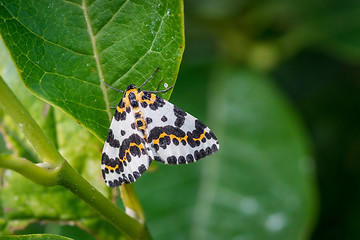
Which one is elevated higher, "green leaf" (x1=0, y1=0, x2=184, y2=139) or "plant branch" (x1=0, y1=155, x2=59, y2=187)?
"green leaf" (x1=0, y1=0, x2=184, y2=139)

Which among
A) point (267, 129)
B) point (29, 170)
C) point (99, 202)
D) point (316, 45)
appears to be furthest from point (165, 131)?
point (316, 45)

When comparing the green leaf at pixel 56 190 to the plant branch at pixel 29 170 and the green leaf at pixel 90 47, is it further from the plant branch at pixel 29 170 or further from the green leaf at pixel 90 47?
the plant branch at pixel 29 170

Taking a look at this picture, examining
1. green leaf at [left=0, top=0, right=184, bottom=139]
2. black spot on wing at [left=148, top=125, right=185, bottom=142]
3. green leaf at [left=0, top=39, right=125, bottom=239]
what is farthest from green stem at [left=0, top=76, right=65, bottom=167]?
black spot on wing at [left=148, top=125, right=185, bottom=142]

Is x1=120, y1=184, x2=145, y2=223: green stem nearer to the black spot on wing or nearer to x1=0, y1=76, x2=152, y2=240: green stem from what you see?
x1=0, y1=76, x2=152, y2=240: green stem

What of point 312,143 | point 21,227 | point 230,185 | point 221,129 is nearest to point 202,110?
point 221,129

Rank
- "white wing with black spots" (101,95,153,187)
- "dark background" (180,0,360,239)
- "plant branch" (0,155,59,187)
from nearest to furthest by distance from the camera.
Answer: "plant branch" (0,155,59,187), "white wing with black spots" (101,95,153,187), "dark background" (180,0,360,239)

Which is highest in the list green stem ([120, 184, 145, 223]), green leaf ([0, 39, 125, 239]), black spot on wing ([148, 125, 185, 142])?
black spot on wing ([148, 125, 185, 142])

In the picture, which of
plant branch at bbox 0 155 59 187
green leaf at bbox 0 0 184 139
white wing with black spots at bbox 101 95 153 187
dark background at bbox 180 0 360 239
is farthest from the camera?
dark background at bbox 180 0 360 239

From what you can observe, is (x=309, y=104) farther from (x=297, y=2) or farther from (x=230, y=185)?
(x=230, y=185)
